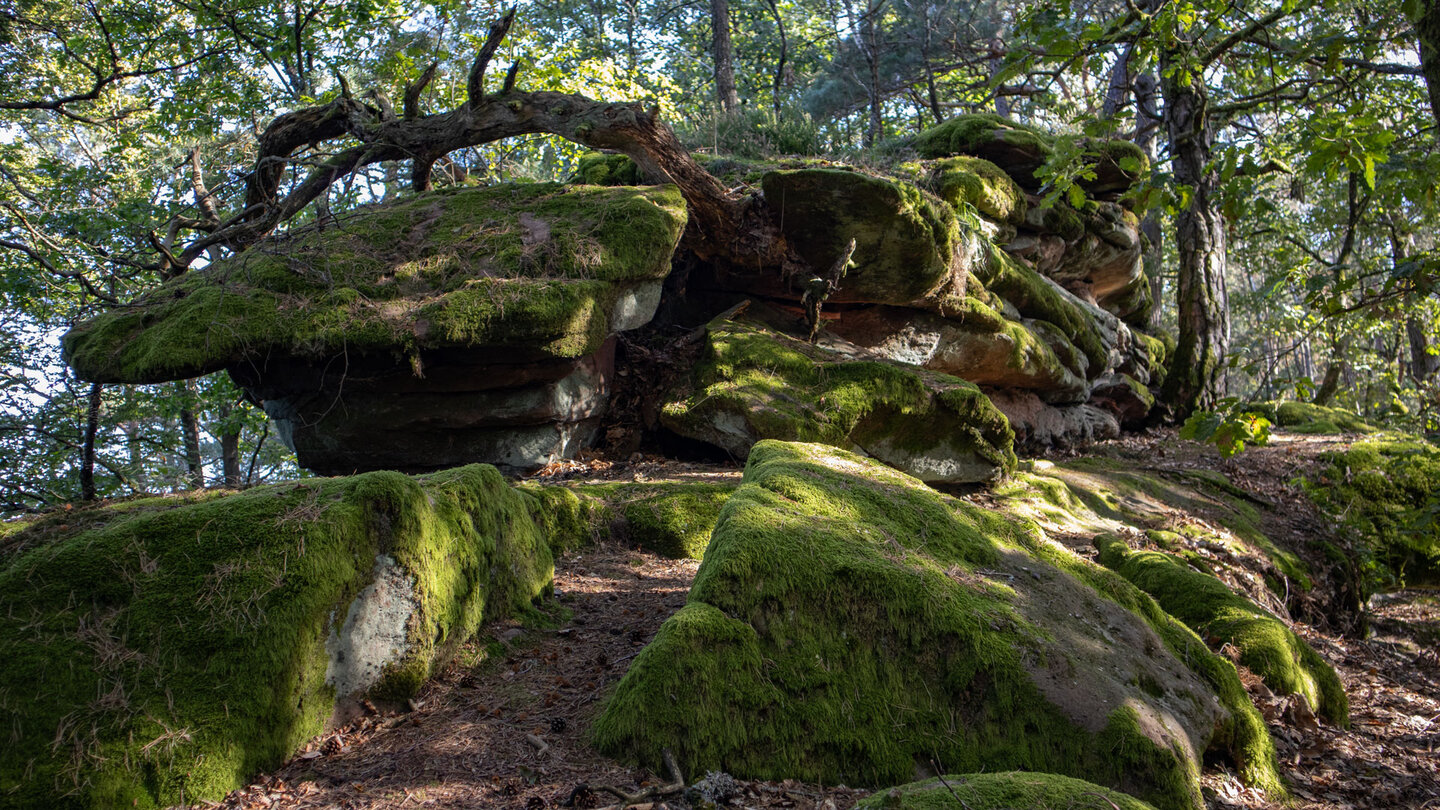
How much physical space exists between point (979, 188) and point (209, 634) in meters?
11.3

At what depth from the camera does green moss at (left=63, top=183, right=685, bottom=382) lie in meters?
7.09

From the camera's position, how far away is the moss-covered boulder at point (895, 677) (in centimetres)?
331

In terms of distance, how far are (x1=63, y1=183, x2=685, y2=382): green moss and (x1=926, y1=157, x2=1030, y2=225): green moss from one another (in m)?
4.56

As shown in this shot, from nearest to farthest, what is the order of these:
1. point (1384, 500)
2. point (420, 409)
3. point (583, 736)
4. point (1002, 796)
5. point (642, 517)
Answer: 1. point (1002, 796)
2. point (583, 736)
3. point (642, 517)
4. point (420, 409)
5. point (1384, 500)

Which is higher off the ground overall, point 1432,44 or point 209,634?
point 1432,44

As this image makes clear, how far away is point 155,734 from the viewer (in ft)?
9.62

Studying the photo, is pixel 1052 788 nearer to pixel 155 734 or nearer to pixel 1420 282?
pixel 155 734

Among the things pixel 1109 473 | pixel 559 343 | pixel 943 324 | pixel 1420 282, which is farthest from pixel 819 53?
pixel 1420 282

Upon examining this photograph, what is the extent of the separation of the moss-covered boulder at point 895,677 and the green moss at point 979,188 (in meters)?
8.18

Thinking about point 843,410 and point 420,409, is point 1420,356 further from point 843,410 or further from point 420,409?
point 420,409

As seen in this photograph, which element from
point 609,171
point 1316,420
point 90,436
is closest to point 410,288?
point 90,436

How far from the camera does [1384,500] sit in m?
10.2

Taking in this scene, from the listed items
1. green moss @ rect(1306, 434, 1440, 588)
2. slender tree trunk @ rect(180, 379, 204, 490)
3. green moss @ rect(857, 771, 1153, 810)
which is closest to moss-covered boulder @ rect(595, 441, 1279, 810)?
green moss @ rect(857, 771, 1153, 810)

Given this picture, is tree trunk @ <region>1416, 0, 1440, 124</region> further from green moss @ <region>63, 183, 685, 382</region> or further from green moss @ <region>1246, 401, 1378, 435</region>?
green moss @ <region>1246, 401, 1378, 435</region>
